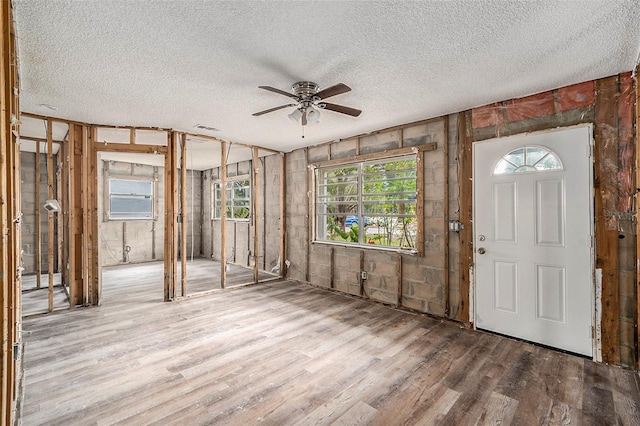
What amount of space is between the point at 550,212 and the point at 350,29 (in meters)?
2.64

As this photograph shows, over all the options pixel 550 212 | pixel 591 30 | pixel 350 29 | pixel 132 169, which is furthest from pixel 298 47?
pixel 132 169

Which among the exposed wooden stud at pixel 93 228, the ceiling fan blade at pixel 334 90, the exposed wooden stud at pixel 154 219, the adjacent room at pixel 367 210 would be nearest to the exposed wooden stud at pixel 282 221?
the adjacent room at pixel 367 210

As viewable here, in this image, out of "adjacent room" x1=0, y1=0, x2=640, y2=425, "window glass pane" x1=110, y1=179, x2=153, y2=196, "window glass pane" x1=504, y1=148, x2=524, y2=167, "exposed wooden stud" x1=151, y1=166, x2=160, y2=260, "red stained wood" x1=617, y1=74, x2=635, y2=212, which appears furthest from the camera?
"exposed wooden stud" x1=151, y1=166, x2=160, y2=260

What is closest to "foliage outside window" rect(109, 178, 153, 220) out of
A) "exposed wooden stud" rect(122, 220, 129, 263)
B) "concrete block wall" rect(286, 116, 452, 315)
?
"exposed wooden stud" rect(122, 220, 129, 263)

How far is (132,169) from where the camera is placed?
763cm

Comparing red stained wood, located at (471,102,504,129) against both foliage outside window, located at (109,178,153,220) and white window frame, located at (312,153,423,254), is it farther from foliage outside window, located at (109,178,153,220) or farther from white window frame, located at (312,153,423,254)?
foliage outside window, located at (109,178,153,220)

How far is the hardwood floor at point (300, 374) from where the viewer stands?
203 centimetres

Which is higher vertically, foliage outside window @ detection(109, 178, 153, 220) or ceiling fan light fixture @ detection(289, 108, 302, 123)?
ceiling fan light fixture @ detection(289, 108, 302, 123)

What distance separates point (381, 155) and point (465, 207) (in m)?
1.42

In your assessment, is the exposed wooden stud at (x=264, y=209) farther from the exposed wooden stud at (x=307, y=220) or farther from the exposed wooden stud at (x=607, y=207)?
the exposed wooden stud at (x=607, y=207)

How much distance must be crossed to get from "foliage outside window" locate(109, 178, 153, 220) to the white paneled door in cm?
785

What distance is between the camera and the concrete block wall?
384cm

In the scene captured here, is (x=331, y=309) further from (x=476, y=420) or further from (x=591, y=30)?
(x=591, y=30)

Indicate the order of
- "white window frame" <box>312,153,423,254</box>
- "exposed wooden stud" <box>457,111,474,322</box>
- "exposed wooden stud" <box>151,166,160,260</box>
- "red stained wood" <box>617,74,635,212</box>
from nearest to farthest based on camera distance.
Result: "red stained wood" <box>617,74,635,212</box>, "exposed wooden stud" <box>457,111,474,322</box>, "white window frame" <box>312,153,423,254</box>, "exposed wooden stud" <box>151,166,160,260</box>
